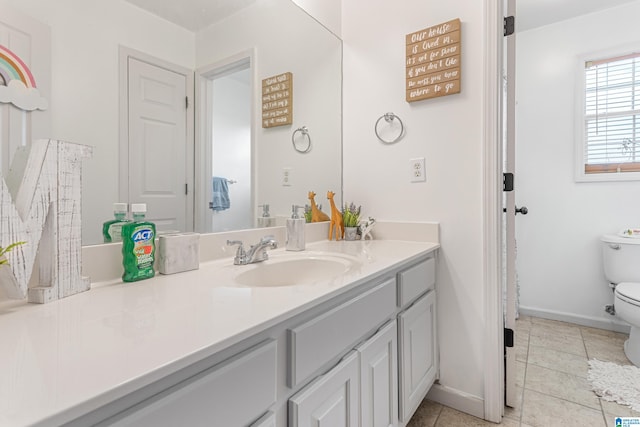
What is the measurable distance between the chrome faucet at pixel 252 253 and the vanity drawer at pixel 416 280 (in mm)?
492

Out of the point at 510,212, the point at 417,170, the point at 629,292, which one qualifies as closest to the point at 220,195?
the point at 417,170

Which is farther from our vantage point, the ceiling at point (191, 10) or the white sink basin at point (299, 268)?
the white sink basin at point (299, 268)

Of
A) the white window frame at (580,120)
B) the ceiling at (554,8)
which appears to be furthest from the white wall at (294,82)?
the white window frame at (580,120)

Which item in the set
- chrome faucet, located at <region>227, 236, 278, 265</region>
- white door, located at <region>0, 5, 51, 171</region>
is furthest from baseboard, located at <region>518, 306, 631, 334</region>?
white door, located at <region>0, 5, 51, 171</region>

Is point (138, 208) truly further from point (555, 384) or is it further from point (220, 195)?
point (555, 384)

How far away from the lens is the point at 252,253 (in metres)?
1.15

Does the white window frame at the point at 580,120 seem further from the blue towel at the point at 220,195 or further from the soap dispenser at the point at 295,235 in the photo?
the blue towel at the point at 220,195

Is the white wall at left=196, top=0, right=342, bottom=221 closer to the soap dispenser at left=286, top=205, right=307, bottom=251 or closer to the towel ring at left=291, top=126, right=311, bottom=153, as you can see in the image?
the towel ring at left=291, top=126, right=311, bottom=153

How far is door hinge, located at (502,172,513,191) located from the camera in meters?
1.44

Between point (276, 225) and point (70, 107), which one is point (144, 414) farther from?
point (276, 225)

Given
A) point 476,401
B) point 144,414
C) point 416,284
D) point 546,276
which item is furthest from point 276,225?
point 546,276

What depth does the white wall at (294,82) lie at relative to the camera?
1.29 metres

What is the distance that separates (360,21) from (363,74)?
30 centimetres

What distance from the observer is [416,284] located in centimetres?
130
